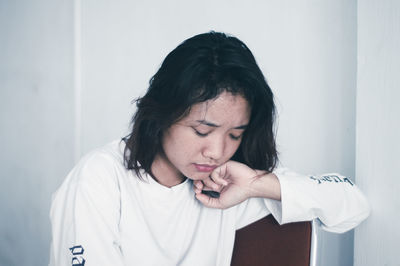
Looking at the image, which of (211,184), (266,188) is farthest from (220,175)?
(266,188)

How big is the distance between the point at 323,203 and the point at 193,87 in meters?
0.58

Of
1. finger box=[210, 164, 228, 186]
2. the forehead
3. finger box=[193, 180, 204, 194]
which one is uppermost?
the forehead

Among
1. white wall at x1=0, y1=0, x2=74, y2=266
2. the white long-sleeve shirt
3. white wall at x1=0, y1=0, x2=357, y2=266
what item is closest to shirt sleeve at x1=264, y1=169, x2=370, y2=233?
the white long-sleeve shirt

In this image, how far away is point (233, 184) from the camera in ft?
3.43

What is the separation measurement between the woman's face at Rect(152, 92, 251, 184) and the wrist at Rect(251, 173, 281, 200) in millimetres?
147

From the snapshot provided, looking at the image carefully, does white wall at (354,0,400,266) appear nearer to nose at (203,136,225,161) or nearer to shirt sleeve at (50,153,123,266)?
nose at (203,136,225,161)

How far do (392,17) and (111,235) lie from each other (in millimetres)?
1046

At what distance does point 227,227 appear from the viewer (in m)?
1.12

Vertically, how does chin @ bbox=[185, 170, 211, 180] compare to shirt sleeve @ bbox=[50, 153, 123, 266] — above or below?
above

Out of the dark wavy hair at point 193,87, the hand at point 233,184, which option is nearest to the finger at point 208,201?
the hand at point 233,184

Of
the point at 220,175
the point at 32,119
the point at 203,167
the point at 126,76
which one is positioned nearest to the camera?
the point at 203,167

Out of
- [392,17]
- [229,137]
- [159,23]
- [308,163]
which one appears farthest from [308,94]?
[159,23]

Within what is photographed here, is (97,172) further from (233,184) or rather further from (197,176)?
(233,184)

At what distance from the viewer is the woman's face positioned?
0.84 meters
